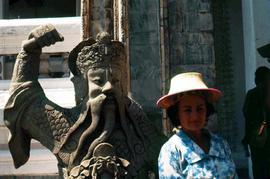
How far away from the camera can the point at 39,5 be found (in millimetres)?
10617

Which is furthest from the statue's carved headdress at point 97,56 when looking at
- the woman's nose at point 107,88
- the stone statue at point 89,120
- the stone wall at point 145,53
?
the stone wall at point 145,53

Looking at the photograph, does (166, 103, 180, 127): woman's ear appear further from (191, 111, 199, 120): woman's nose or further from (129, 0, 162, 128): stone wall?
(129, 0, 162, 128): stone wall

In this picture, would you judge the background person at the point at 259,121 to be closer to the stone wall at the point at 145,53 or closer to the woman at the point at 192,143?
the stone wall at the point at 145,53

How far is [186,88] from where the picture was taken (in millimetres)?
3066

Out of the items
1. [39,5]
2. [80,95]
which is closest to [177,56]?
[80,95]

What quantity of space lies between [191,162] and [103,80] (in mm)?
1136

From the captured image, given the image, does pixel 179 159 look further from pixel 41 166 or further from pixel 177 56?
pixel 41 166

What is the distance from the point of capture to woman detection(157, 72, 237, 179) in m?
2.94

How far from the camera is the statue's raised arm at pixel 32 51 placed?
392 centimetres

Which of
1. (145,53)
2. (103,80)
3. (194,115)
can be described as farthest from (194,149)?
(145,53)

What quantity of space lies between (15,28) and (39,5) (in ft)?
15.3

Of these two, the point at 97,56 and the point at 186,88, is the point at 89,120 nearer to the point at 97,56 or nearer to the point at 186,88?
the point at 97,56

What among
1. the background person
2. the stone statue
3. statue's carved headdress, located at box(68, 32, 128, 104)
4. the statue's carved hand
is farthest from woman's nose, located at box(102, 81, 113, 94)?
the background person

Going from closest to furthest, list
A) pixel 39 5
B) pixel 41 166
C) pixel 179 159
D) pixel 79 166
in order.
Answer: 1. pixel 179 159
2. pixel 79 166
3. pixel 41 166
4. pixel 39 5
